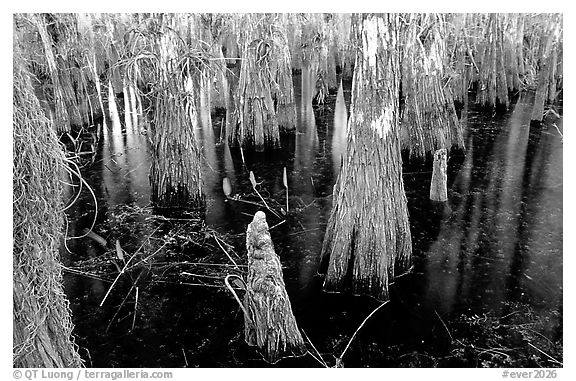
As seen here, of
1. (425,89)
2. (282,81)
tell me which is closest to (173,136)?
(425,89)

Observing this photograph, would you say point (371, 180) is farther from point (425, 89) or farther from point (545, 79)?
point (545, 79)

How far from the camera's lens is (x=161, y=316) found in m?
5.55

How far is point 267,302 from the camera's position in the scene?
4.52 meters

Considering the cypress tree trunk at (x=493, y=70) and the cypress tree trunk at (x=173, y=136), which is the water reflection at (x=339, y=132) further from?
the cypress tree trunk at (x=493, y=70)

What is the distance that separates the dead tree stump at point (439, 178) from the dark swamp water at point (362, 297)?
193mm

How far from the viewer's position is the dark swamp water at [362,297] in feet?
16.3

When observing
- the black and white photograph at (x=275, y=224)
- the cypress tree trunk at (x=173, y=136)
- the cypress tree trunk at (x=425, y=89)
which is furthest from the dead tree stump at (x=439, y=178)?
the cypress tree trunk at (x=173, y=136)

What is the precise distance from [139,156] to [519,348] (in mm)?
8224

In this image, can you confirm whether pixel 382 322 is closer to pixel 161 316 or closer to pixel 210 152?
pixel 161 316

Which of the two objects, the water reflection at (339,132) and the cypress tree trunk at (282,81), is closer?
the water reflection at (339,132)

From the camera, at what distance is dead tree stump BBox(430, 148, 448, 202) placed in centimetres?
805

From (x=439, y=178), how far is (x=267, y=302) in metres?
4.58

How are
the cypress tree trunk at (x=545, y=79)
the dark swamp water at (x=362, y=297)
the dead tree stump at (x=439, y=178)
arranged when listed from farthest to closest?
the cypress tree trunk at (x=545, y=79), the dead tree stump at (x=439, y=178), the dark swamp water at (x=362, y=297)

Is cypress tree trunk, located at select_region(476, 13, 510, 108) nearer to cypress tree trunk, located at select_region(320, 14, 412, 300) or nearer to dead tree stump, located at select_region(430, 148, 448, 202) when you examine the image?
dead tree stump, located at select_region(430, 148, 448, 202)
